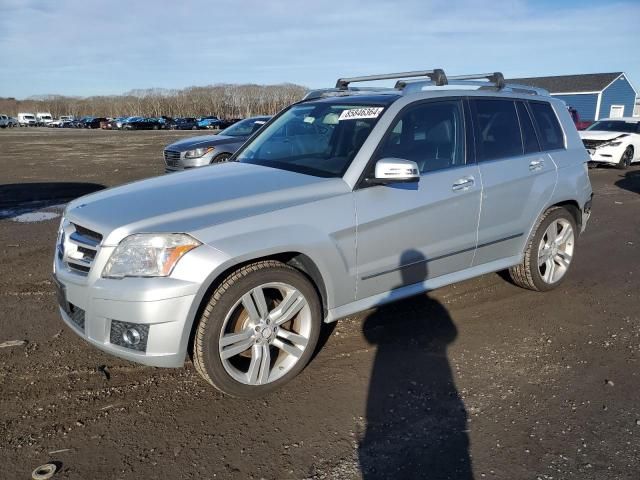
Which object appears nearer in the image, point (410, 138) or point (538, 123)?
point (410, 138)

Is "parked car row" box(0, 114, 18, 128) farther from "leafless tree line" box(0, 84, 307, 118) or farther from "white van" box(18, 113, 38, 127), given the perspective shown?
"leafless tree line" box(0, 84, 307, 118)

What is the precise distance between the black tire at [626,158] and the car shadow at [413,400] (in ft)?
46.2

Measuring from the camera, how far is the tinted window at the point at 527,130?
469 centimetres

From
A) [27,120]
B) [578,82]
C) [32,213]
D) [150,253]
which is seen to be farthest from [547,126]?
[27,120]

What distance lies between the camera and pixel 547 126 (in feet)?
16.2

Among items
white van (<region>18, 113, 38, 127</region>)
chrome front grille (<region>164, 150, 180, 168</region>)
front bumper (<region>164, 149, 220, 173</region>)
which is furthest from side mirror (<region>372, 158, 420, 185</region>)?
white van (<region>18, 113, 38, 127</region>)

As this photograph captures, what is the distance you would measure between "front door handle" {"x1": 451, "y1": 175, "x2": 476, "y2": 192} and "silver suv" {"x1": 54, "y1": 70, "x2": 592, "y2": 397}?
0.02 meters

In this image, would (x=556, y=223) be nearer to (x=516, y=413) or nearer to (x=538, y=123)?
(x=538, y=123)

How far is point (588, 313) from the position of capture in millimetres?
4609

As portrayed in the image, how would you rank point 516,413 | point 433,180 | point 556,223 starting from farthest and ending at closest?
point 556,223 → point 433,180 → point 516,413

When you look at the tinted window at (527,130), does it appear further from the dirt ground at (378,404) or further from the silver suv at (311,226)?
the dirt ground at (378,404)

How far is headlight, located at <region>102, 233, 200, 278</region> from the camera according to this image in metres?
2.85

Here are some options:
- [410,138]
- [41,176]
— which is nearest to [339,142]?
[410,138]

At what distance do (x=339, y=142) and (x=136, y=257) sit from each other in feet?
5.80
